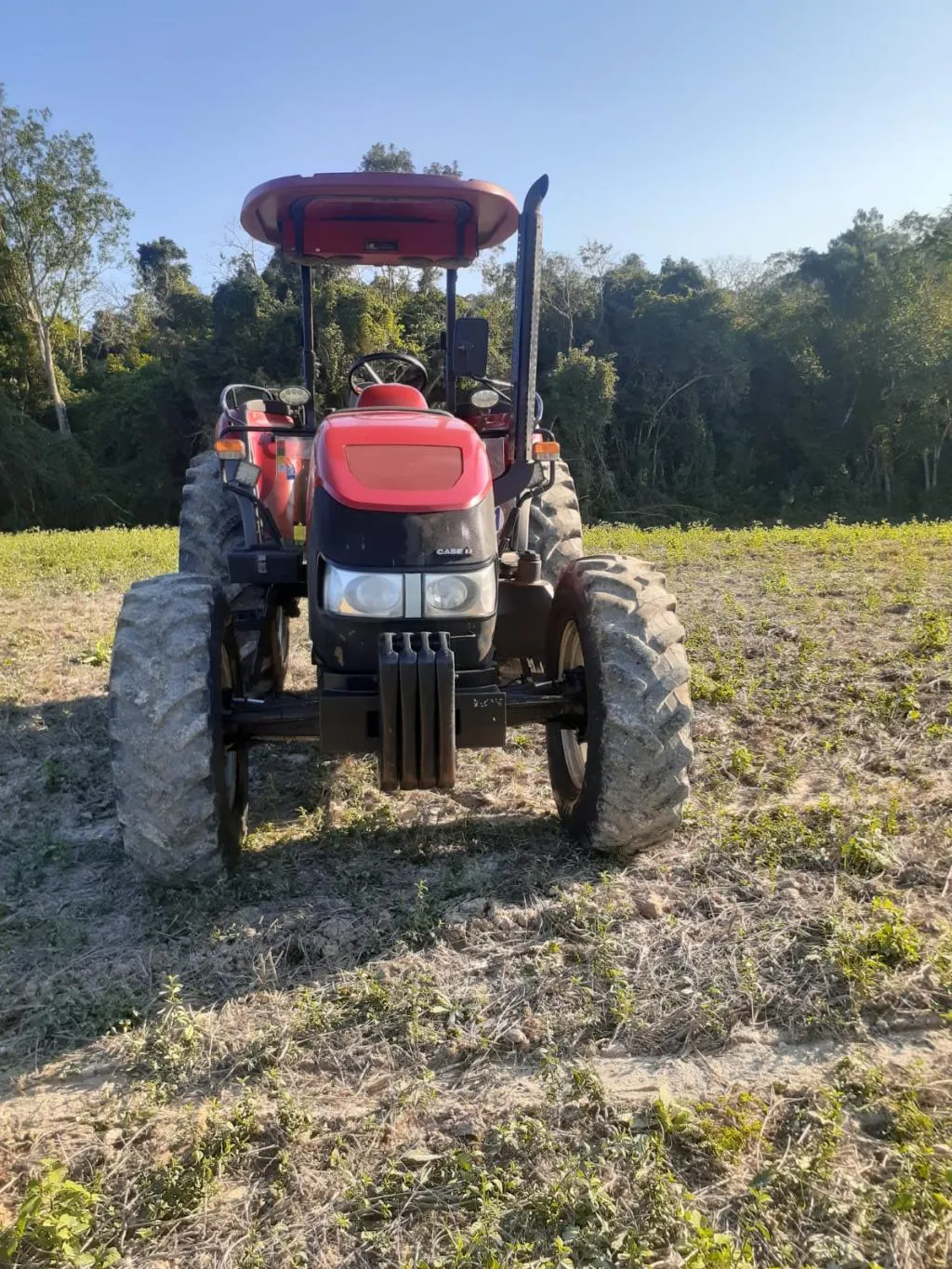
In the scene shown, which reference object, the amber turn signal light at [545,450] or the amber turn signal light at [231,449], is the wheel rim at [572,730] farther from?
the amber turn signal light at [231,449]

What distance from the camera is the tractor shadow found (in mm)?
2680

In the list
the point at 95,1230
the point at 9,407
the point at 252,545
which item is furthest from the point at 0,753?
the point at 9,407

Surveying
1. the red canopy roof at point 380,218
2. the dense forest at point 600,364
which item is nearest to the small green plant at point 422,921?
the red canopy roof at point 380,218

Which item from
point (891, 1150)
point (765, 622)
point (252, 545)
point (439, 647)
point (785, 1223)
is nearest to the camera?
point (785, 1223)

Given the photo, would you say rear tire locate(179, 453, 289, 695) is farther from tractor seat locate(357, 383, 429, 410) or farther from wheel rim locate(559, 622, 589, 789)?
wheel rim locate(559, 622, 589, 789)

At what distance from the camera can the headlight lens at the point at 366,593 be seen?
2967mm

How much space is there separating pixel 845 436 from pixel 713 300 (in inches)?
230

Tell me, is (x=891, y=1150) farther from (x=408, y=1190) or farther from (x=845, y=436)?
(x=845, y=436)

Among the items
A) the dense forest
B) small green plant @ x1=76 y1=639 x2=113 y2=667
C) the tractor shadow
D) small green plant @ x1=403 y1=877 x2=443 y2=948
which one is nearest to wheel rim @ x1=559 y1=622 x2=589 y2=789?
the tractor shadow

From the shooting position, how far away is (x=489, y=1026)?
2.47 metres

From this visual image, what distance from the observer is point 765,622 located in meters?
6.16

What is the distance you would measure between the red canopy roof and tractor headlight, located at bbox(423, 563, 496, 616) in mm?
1655

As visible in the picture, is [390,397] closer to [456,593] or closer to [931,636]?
[456,593]

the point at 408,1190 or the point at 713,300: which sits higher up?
the point at 713,300
